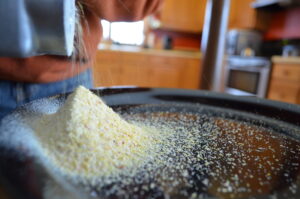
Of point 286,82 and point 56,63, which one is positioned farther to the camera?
point 286,82

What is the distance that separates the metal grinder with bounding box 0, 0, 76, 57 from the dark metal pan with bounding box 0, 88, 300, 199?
99mm

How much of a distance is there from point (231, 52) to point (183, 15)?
913mm

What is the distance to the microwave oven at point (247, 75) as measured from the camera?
7.42ft

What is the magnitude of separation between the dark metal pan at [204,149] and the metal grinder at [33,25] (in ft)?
0.32

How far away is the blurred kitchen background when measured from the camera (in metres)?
2.39

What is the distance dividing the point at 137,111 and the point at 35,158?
1.05ft

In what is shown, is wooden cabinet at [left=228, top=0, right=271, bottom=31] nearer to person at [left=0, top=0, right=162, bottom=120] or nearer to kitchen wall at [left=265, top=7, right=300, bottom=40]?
kitchen wall at [left=265, top=7, right=300, bottom=40]

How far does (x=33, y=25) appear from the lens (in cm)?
24

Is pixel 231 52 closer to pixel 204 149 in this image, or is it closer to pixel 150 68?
pixel 150 68

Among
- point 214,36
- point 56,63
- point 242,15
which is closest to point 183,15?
point 242,15

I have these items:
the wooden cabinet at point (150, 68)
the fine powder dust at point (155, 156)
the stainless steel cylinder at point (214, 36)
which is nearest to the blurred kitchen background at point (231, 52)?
the wooden cabinet at point (150, 68)

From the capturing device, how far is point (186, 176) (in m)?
0.26

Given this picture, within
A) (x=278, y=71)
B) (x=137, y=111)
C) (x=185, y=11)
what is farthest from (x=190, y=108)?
(x=185, y=11)

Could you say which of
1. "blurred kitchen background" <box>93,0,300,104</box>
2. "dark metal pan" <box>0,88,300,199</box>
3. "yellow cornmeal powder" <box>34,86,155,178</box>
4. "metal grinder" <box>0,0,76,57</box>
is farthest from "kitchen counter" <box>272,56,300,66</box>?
"metal grinder" <box>0,0,76,57</box>
